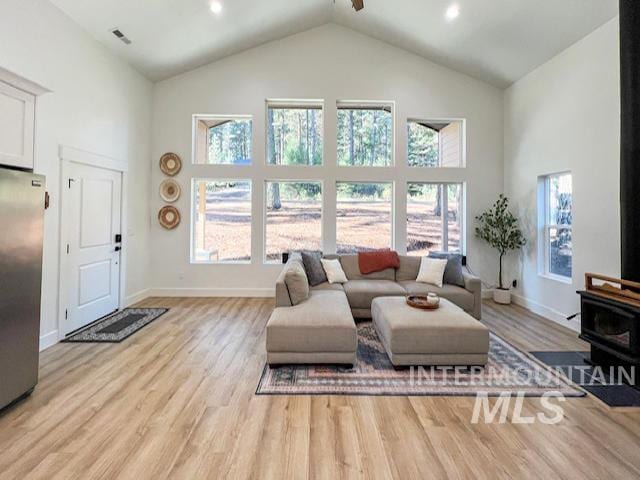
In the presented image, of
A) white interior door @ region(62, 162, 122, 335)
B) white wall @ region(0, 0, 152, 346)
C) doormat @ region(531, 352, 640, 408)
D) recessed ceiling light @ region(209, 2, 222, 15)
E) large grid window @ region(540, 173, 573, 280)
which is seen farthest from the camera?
large grid window @ region(540, 173, 573, 280)

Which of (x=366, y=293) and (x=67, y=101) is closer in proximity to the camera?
(x=67, y=101)

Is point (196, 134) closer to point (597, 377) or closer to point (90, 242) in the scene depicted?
point (90, 242)

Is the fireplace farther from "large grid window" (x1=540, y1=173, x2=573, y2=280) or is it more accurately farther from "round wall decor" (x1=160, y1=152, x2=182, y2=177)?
"round wall decor" (x1=160, y1=152, x2=182, y2=177)

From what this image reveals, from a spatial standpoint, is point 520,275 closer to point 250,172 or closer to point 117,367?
point 250,172

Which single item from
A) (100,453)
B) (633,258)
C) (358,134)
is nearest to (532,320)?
(633,258)

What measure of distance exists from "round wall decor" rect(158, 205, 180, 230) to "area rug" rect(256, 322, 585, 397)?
3.72 m

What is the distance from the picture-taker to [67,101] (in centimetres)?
371

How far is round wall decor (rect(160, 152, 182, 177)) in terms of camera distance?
18.3 ft

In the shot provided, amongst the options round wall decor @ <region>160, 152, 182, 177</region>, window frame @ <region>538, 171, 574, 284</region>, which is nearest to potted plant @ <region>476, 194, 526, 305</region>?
window frame @ <region>538, 171, 574, 284</region>

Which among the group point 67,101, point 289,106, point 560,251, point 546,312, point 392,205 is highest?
point 289,106

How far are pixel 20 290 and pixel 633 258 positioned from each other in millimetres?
4929

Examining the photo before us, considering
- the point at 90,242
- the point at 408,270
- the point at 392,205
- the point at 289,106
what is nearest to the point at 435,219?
the point at 392,205

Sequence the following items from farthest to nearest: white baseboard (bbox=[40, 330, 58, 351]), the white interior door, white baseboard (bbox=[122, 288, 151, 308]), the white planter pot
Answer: the white planter pot → white baseboard (bbox=[122, 288, 151, 308]) → the white interior door → white baseboard (bbox=[40, 330, 58, 351])

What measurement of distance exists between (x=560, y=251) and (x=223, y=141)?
18.8 feet
